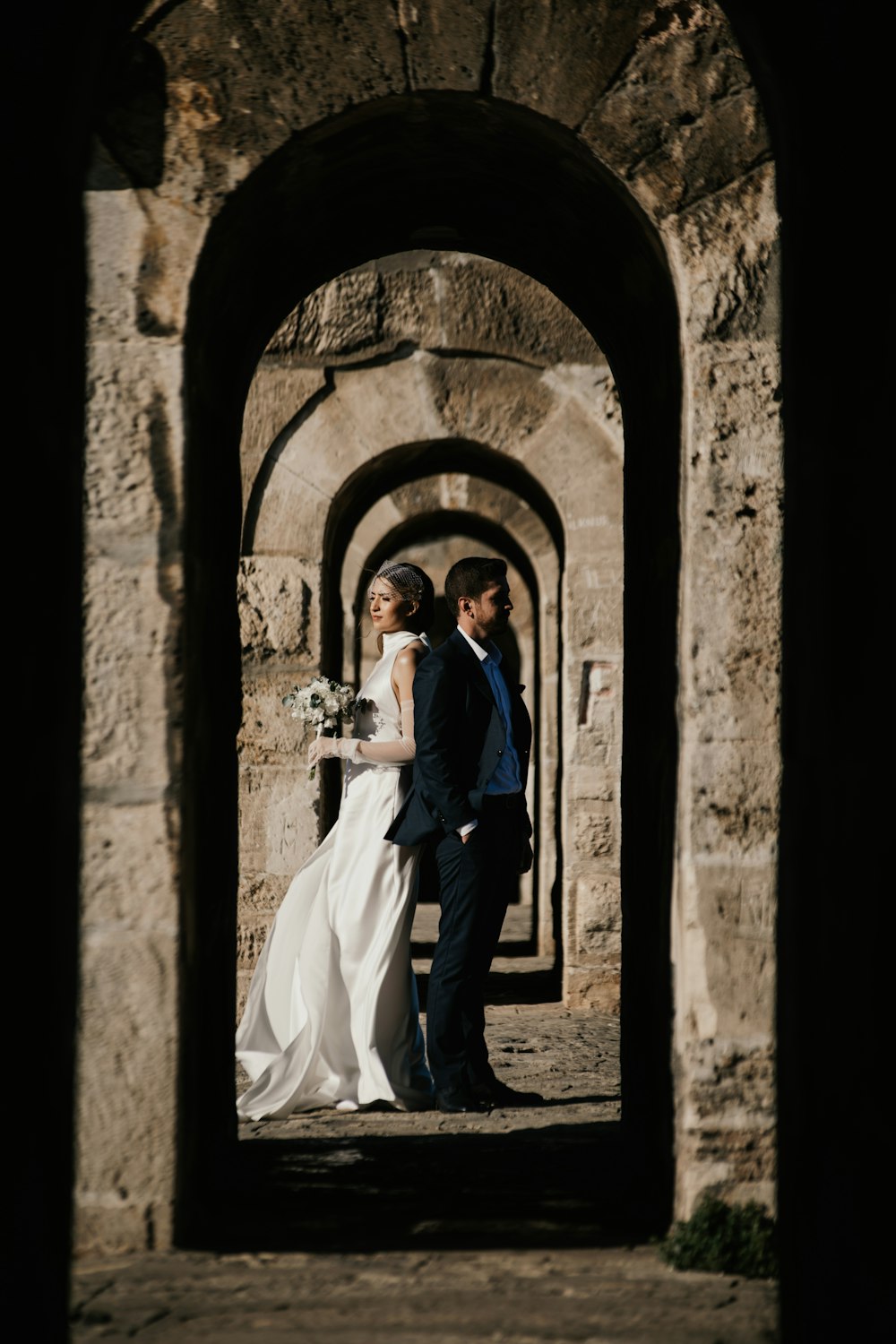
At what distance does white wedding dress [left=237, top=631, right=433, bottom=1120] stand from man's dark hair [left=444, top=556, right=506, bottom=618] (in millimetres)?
331

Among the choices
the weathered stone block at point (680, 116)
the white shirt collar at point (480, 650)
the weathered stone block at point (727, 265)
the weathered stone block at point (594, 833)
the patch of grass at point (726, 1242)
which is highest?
the weathered stone block at point (680, 116)

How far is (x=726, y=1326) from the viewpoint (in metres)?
2.51

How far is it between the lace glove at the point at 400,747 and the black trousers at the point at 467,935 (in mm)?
418

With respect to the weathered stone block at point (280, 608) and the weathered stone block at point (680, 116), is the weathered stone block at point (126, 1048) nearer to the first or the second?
the weathered stone block at point (680, 116)

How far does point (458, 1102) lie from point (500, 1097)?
0.45ft

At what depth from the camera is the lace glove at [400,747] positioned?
4.80 m

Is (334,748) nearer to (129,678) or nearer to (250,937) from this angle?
(250,937)

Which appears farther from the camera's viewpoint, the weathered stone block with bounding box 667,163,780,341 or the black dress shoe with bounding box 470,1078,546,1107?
the black dress shoe with bounding box 470,1078,546,1107

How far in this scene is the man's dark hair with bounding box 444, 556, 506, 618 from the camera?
15.2 feet

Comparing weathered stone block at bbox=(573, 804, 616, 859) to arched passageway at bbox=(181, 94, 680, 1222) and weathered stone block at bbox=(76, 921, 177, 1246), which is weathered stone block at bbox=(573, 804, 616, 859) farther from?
weathered stone block at bbox=(76, 921, 177, 1246)

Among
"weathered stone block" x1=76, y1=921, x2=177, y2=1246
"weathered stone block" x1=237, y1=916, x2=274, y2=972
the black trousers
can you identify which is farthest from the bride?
Result: "weathered stone block" x1=76, y1=921, x2=177, y2=1246

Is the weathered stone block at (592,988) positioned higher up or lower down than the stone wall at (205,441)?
lower down

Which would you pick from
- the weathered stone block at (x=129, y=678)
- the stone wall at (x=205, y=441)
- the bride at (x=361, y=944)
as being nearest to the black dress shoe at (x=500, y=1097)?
the bride at (x=361, y=944)

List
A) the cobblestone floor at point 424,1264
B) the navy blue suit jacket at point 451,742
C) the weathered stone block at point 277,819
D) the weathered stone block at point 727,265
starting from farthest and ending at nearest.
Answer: the weathered stone block at point 277,819, the navy blue suit jacket at point 451,742, the weathered stone block at point 727,265, the cobblestone floor at point 424,1264
